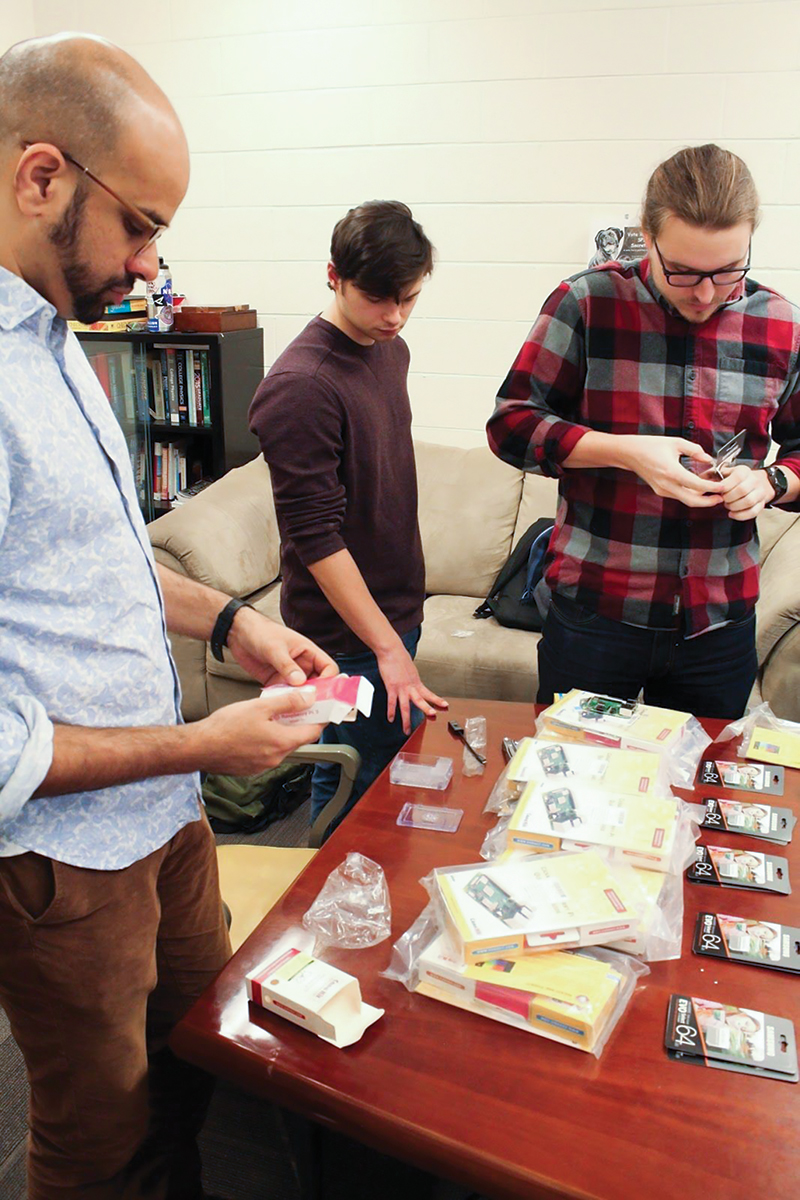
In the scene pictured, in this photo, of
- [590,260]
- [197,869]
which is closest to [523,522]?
[590,260]

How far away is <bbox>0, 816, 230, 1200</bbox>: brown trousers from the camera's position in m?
1.14

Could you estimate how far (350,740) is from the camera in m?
2.03

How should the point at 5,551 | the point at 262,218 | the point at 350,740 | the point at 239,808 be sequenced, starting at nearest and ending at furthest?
the point at 5,551
the point at 350,740
the point at 239,808
the point at 262,218

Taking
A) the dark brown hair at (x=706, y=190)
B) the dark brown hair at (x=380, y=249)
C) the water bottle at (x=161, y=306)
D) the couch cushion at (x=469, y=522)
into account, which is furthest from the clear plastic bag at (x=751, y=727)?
the water bottle at (x=161, y=306)

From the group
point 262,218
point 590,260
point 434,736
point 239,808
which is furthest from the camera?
point 262,218

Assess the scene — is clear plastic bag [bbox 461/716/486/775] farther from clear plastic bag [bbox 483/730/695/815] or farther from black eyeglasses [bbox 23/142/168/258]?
black eyeglasses [bbox 23/142/168/258]

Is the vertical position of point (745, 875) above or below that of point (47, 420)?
below

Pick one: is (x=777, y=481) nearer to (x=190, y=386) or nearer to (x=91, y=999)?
(x=91, y=999)

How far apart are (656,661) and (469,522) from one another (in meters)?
1.86

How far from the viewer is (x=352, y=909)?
126 cm

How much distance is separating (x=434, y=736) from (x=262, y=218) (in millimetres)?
2847

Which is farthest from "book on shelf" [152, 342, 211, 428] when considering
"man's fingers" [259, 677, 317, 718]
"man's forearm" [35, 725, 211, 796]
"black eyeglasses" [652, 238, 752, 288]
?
"man's forearm" [35, 725, 211, 796]

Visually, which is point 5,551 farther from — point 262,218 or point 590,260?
point 262,218

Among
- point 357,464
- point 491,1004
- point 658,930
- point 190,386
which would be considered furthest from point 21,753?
point 190,386
